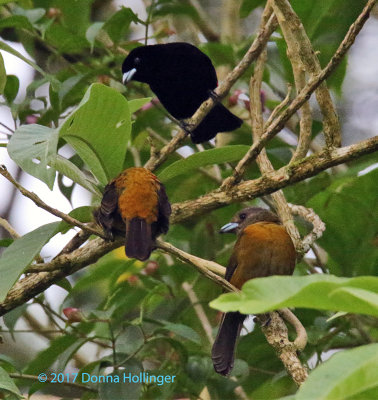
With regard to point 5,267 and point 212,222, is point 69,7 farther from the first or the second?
point 5,267

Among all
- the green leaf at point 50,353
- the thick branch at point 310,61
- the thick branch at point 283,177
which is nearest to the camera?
the thick branch at point 283,177

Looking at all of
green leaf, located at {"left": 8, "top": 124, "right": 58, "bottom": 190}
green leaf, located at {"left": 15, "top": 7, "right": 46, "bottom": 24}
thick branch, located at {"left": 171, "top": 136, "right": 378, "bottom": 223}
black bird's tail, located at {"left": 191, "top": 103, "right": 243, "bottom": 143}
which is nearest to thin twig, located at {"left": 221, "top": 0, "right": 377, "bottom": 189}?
thick branch, located at {"left": 171, "top": 136, "right": 378, "bottom": 223}

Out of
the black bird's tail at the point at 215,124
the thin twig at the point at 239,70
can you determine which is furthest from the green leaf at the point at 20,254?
the black bird's tail at the point at 215,124

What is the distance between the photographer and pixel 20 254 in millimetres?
2107

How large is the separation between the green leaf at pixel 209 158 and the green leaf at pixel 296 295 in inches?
54.9

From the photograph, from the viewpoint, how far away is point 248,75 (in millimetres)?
3818

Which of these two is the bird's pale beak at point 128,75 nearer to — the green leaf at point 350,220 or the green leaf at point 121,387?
the green leaf at point 350,220

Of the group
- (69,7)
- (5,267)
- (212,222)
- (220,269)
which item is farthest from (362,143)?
(69,7)

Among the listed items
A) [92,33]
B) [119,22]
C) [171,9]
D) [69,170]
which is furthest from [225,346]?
[171,9]

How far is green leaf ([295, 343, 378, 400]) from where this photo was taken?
2.94 ft

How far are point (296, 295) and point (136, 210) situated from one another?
1619 millimetres

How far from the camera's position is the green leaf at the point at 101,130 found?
2.03m

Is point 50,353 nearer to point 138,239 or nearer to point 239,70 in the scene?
point 138,239

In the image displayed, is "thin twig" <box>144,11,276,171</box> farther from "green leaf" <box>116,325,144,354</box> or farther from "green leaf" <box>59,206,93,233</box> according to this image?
"green leaf" <box>116,325,144,354</box>
